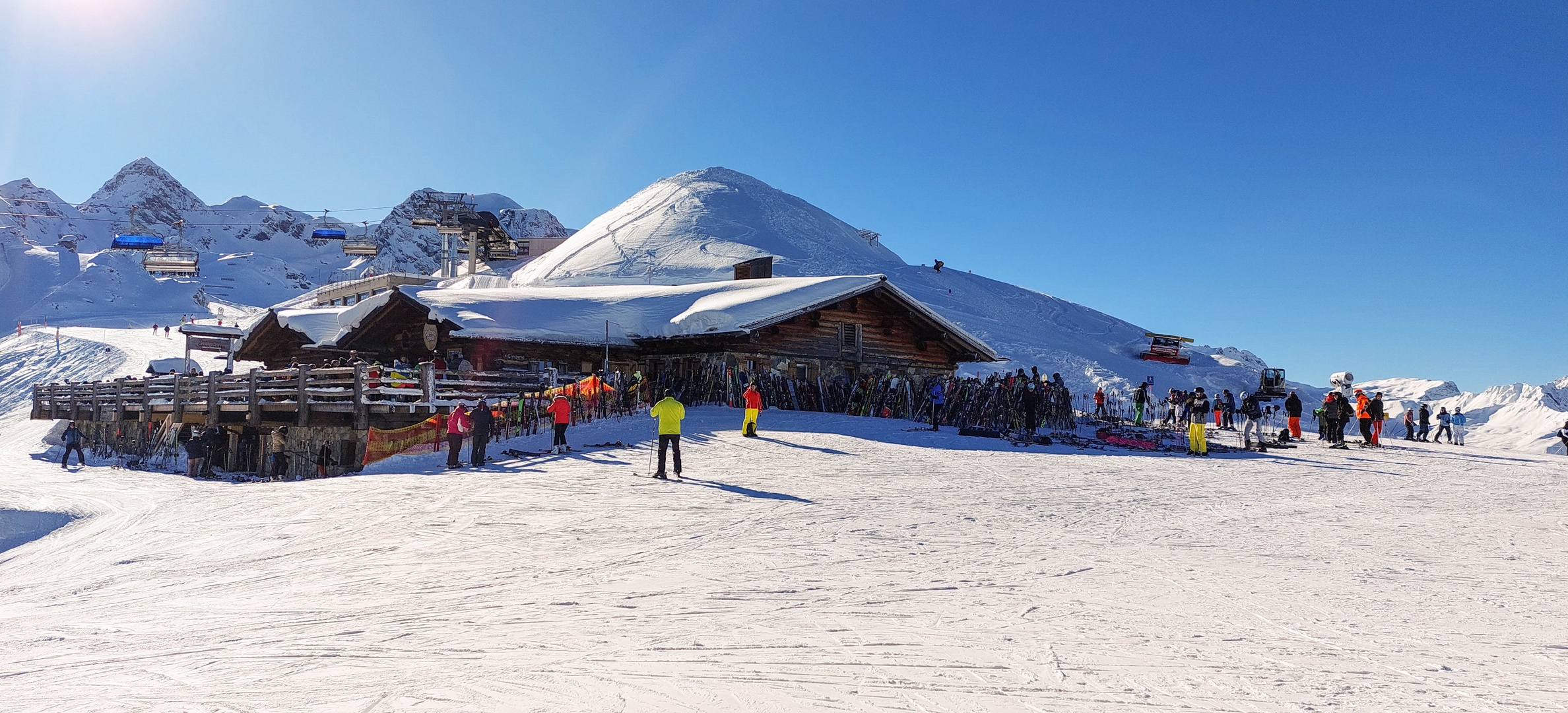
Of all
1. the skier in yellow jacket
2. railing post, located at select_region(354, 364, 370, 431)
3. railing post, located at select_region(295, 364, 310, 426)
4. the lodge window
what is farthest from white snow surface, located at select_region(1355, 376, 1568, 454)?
railing post, located at select_region(295, 364, 310, 426)

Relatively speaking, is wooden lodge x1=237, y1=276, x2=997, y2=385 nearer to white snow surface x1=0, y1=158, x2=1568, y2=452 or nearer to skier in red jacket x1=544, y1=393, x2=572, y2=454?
skier in red jacket x1=544, y1=393, x2=572, y2=454

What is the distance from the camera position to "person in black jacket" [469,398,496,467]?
15406 mm

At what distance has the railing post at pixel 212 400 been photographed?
22.6 metres

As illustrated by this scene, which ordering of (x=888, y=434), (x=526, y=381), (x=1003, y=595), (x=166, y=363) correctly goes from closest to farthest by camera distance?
(x=1003, y=595) → (x=888, y=434) → (x=526, y=381) → (x=166, y=363)

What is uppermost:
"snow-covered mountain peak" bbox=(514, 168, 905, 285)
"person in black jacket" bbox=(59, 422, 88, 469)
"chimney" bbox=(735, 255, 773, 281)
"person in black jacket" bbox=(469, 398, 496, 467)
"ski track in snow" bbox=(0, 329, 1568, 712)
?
"snow-covered mountain peak" bbox=(514, 168, 905, 285)

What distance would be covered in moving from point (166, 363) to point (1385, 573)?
44.3 metres

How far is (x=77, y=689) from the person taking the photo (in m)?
4.97

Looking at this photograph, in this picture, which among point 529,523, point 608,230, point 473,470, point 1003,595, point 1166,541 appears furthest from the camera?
point 608,230

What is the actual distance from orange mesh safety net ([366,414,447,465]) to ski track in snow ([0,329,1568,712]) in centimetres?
387

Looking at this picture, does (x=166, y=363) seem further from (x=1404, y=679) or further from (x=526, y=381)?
(x=1404, y=679)

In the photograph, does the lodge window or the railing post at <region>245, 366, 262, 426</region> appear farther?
the lodge window

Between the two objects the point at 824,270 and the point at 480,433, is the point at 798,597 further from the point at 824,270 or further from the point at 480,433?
the point at 824,270

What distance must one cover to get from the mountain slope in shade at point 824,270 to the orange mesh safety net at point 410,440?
3876cm

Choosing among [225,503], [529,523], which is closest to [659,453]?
[529,523]
